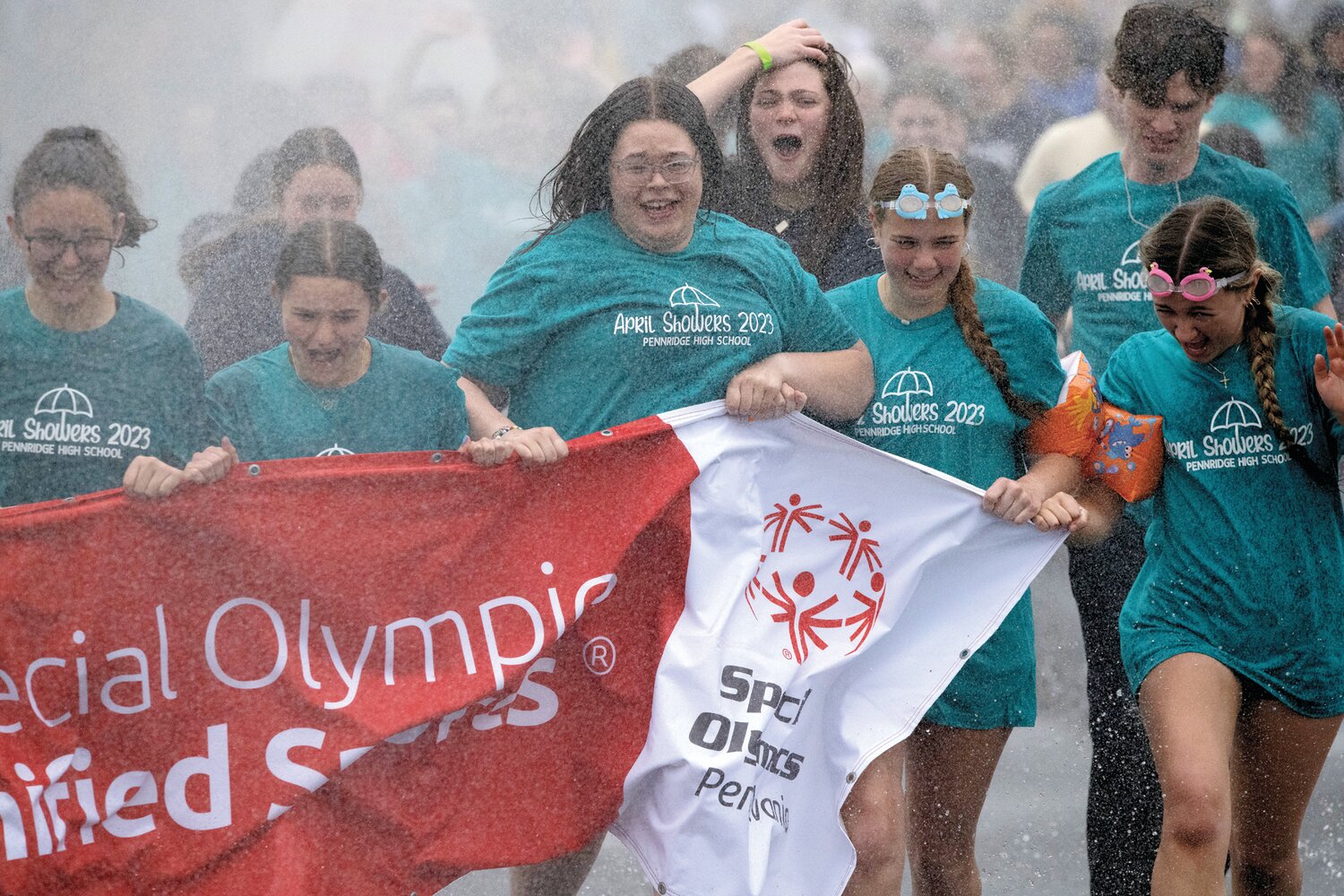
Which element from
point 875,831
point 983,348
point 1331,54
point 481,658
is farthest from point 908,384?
point 1331,54

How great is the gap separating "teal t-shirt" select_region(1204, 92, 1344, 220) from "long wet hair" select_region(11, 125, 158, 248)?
10.5 feet

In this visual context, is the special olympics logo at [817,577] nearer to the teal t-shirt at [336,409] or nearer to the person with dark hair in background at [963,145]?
the teal t-shirt at [336,409]

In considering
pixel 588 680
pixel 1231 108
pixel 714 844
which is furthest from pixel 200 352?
pixel 1231 108

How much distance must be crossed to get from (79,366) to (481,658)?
3.42ft

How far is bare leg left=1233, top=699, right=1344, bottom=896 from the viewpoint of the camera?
3.37 metres

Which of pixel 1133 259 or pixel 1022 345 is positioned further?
pixel 1133 259

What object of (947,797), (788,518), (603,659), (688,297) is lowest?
(947,797)

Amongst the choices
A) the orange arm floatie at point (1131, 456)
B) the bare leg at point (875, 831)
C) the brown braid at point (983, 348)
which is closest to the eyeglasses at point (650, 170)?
the brown braid at point (983, 348)

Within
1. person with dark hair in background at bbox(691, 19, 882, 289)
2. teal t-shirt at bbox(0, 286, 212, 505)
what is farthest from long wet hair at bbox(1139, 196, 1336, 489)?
teal t-shirt at bbox(0, 286, 212, 505)

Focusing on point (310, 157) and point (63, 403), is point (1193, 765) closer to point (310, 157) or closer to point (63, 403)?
point (63, 403)

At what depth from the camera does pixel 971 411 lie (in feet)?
11.3

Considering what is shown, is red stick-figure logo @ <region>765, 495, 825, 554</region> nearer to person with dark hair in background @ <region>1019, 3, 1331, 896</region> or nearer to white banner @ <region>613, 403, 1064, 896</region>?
white banner @ <region>613, 403, 1064, 896</region>

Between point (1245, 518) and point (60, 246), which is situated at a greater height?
point (60, 246)

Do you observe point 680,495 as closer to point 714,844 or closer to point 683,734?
point 683,734
